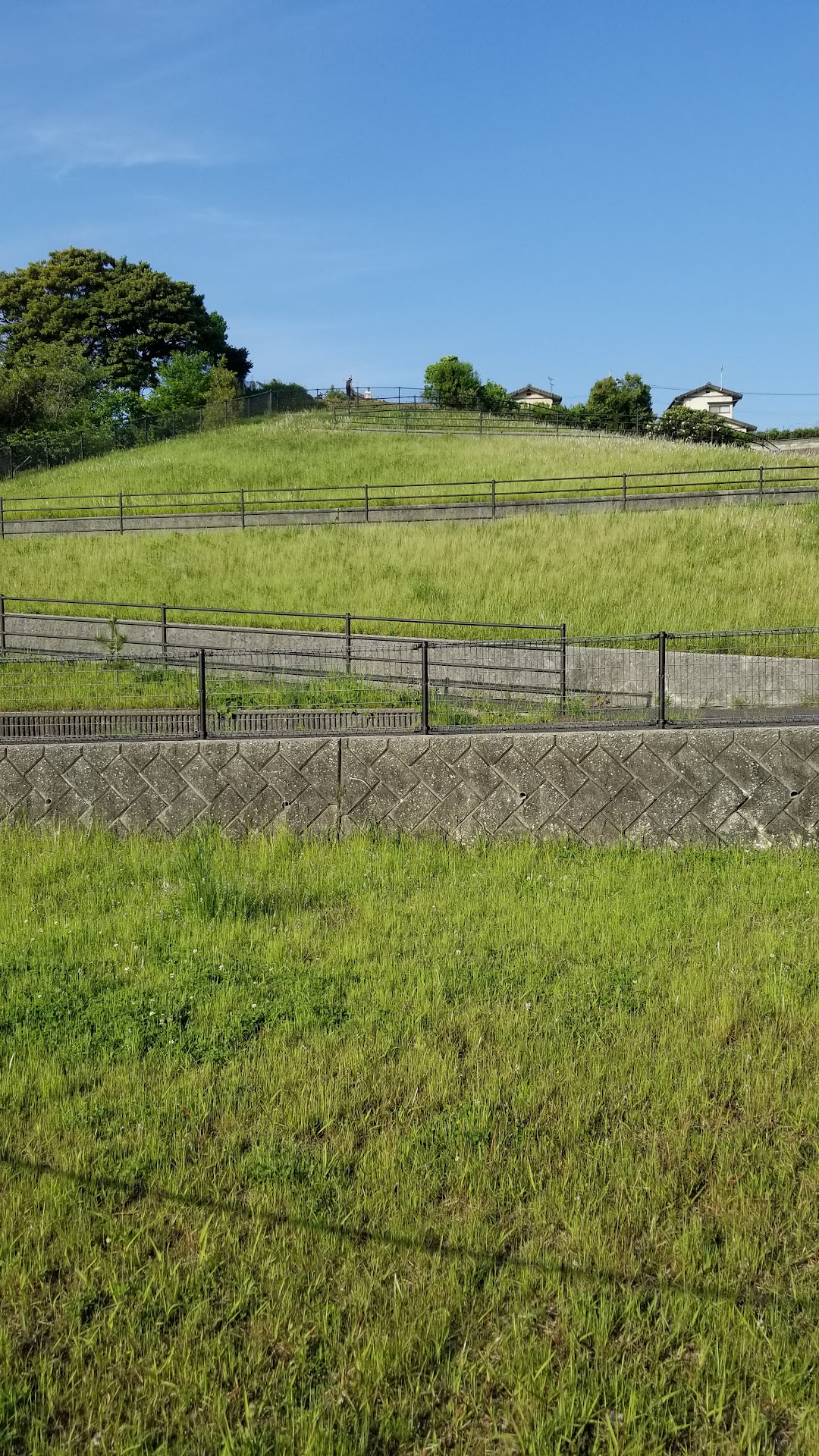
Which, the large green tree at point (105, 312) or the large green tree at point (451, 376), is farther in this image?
the large green tree at point (451, 376)

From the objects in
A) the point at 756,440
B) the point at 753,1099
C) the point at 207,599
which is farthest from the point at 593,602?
the point at 756,440

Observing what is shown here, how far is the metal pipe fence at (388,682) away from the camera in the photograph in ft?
38.0

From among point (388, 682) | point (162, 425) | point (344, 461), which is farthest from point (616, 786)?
point (162, 425)

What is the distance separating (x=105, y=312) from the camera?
67750mm

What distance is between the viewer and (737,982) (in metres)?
6.57

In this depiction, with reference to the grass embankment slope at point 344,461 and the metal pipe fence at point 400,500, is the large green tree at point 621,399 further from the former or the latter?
the metal pipe fence at point 400,500

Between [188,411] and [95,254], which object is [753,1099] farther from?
[95,254]

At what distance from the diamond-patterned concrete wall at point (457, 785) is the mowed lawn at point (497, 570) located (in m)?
9.58

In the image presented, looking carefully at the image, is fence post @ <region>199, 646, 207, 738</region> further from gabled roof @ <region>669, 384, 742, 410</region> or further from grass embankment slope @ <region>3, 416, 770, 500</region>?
gabled roof @ <region>669, 384, 742, 410</region>

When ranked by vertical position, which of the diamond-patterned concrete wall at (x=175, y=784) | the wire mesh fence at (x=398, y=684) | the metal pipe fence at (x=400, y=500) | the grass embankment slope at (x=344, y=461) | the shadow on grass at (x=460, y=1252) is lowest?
the shadow on grass at (x=460, y=1252)

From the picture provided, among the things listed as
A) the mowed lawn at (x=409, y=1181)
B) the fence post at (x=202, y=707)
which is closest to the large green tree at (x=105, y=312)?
the fence post at (x=202, y=707)

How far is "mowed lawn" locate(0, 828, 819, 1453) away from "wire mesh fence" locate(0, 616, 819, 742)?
3.91 meters

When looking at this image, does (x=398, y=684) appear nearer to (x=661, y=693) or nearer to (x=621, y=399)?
(x=661, y=693)

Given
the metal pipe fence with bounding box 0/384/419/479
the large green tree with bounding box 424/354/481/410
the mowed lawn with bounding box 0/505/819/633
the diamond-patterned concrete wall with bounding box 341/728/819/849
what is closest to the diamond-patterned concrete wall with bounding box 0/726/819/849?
the diamond-patterned concrete wall with bounding box 341/728/819/849
